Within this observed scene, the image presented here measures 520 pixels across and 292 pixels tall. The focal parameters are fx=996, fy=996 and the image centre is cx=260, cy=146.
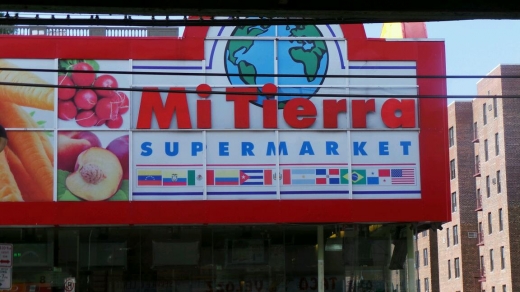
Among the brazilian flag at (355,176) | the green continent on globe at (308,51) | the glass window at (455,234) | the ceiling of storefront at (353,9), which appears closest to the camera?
the ceiling of storefront at (353,9)

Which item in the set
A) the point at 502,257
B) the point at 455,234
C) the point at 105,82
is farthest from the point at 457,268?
the point at 105,82

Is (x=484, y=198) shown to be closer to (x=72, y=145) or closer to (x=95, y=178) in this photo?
(x=95, y=178)

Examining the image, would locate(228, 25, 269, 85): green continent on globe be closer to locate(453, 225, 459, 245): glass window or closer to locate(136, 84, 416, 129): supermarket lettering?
locate(136, 84, 416, 129): supermarket lettering

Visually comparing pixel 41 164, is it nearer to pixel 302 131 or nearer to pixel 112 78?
pixel 112 78

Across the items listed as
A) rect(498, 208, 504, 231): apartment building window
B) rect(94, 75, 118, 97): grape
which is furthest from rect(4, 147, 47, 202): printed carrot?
rect(498, 208, 504, 231): apartment building window

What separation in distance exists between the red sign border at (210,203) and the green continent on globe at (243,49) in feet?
2.60

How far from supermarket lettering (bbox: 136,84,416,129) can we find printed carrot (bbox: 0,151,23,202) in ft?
11.3

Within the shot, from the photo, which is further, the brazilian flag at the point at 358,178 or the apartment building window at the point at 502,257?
the apartment building window at the point at 502,257

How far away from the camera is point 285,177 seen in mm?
25766

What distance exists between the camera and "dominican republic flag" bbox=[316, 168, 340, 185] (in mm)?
25828

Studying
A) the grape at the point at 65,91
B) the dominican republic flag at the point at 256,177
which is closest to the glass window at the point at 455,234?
the dominican republic flag at the point at 256,177

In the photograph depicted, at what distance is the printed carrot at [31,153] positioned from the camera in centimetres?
2541

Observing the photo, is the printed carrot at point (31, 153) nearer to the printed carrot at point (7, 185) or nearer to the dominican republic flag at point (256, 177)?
the printed carrot at point (7, 185)

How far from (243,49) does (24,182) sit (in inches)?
261
